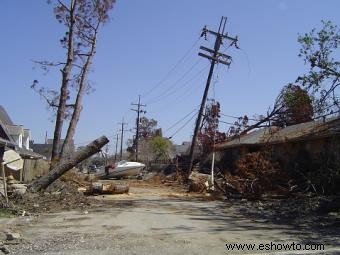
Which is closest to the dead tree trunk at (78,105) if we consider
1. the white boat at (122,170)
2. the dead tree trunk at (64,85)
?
the dead tree trunk at (64,85)

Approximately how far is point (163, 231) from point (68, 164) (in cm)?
914

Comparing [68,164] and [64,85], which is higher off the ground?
[64,85]

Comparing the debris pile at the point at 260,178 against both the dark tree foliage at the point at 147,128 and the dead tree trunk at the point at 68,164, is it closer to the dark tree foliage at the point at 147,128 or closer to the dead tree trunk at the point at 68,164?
the dead tree trunk at the point at 68,164

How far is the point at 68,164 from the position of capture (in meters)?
20.7

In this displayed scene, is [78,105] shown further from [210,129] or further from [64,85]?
[210,129]

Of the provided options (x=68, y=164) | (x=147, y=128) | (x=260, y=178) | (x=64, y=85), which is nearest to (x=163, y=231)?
(x=68, y=164)

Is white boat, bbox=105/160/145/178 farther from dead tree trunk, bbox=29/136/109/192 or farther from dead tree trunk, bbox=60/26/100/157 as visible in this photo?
dead tree trunk, bbox=29/136/109/192

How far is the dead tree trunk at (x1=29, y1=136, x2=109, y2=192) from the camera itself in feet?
66.0

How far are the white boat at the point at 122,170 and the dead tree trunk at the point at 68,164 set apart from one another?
22.1 metres

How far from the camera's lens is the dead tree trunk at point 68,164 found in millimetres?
20109

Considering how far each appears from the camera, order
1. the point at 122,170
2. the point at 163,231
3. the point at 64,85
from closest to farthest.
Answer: the point at 163,231 < the point at 64,85 < the point at 122,170

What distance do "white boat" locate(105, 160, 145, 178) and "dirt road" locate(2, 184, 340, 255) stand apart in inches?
985

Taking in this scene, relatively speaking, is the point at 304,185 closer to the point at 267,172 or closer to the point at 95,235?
the point at 267,172

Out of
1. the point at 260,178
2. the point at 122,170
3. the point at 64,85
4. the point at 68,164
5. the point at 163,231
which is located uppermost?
the point at 64,85
